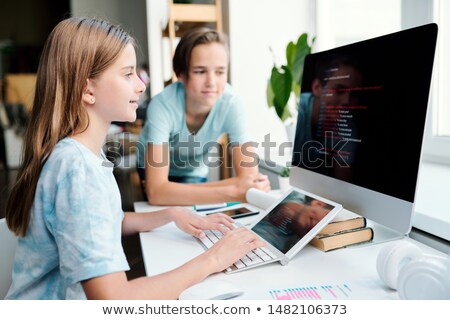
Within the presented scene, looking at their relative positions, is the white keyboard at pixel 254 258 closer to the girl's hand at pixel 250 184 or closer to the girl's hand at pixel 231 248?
the girl's hand at pixel 231 248

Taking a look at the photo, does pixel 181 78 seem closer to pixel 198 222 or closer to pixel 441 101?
pixel 198 222

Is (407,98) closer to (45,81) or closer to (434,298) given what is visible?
(434,298)

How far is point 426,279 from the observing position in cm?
61

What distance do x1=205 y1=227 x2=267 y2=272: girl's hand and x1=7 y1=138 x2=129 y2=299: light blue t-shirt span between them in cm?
Result: 18

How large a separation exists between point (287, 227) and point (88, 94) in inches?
20.2

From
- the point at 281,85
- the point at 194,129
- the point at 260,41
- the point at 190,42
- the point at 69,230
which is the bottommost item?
the point at 69,230

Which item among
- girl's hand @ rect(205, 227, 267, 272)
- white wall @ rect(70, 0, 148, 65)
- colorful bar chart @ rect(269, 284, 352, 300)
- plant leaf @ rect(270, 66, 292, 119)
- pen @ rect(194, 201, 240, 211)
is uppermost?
white wall @ rect(70, 0, 148, 65)

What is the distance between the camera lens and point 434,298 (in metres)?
0.60

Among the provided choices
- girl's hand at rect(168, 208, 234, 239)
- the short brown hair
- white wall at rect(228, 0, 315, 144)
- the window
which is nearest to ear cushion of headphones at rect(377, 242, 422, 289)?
girl's hand at rect(168, 208, 234, 239)

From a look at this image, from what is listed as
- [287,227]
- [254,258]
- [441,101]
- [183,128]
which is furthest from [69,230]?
[441,101]

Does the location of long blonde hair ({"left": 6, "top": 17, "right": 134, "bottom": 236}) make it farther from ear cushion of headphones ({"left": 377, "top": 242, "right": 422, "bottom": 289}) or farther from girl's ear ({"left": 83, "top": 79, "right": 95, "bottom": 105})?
ear cushion of headphones ({"left": 377, "top": 242, "right": 422, "bottom": 289})

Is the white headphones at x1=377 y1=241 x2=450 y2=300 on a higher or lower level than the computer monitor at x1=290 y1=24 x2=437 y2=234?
lower

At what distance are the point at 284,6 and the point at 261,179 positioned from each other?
1320 millimetres

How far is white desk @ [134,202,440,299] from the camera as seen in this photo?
73cm
